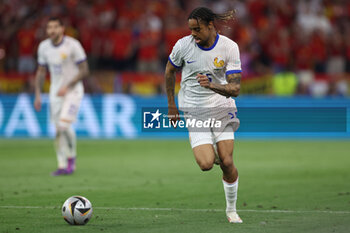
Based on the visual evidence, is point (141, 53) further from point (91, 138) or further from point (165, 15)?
point (91, 138)

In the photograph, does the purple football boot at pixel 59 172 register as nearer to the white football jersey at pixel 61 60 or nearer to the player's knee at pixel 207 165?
the white football jersey at pixel 61 60

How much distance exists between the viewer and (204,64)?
8117 mm

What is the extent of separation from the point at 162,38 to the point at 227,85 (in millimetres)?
16292

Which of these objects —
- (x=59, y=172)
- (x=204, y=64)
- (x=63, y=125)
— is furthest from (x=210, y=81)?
(x=59, y=172)

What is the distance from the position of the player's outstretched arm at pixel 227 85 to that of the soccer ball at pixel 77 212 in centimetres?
186

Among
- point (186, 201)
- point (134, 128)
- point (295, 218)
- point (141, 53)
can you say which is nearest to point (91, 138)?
point (134, 128)

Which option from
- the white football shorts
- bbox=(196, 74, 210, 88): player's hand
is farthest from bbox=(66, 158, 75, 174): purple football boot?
bbox=(196, 74, 210, 88): player's hand

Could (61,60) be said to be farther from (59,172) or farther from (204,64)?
(204,64)

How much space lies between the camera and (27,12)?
24609 millimetres

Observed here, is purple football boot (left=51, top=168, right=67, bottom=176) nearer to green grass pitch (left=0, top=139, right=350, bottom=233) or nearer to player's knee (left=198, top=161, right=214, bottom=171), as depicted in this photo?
green grass pitch (left=0, top=139, right=350, bottom=233)

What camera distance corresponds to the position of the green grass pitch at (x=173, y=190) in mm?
7953

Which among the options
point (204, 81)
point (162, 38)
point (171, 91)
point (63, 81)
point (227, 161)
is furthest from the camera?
point (162, 38)

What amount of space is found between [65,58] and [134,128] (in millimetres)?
8050

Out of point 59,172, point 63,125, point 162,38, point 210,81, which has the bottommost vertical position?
point 59,172
